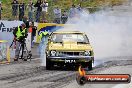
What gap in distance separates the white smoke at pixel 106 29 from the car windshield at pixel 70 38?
8159mm

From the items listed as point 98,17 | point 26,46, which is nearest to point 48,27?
point 98,17

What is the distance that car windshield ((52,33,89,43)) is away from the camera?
1720 cm

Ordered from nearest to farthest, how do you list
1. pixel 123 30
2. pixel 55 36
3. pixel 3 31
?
A: pixel 55 36 → pixel 3 31 → pixel 123 30

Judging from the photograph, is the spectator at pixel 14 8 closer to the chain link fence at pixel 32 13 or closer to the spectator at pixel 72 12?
the chain link fence at pixel 32 13

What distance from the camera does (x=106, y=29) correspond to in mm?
32562

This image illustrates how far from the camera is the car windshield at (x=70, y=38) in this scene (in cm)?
1720

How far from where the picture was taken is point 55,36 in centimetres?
1748

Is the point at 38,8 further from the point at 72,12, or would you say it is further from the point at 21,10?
the point at 72,12

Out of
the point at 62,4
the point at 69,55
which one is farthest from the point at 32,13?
the point at 69,55

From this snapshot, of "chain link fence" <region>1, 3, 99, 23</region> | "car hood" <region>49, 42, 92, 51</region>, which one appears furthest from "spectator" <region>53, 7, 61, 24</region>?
"car hood" <region>49, 42, 92, 51</region>

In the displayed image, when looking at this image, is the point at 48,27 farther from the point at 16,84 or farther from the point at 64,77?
the point at 16,84

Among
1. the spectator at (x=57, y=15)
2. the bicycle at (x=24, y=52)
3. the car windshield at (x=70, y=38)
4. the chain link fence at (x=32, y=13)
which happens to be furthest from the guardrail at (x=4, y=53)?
the spectator at (x=57, y=15)

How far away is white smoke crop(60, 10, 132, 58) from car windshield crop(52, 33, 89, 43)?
816 centimetres

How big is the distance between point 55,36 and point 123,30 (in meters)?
17.0
